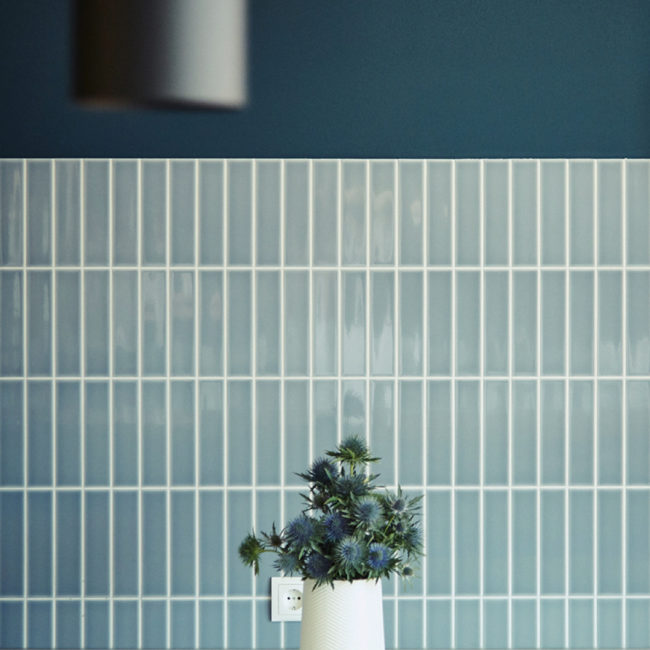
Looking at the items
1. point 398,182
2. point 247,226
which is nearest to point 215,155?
point 247,226

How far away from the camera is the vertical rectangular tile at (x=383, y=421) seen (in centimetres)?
218

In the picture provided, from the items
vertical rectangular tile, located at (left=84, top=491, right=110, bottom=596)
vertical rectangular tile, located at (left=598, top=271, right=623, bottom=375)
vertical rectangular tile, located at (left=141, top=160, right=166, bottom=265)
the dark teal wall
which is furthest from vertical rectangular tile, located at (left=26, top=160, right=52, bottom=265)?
vertical rectangular tile, located at (left=598, top=271, right=623, bottom=375)

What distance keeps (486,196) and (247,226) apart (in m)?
0.55

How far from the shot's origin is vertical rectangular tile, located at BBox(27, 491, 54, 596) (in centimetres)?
217

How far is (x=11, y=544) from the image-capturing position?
7.13 feet

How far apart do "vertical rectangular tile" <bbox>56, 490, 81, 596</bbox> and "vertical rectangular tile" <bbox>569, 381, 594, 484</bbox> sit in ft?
3.73

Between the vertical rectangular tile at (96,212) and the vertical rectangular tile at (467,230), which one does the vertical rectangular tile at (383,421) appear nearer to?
the vertical rectangular tile at (467,230)

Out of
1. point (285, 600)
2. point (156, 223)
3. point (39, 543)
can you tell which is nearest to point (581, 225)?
point (156, 223)

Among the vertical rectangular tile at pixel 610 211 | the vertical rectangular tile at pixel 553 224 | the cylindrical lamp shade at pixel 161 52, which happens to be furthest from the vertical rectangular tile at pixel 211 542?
Answer: the cylindrical lamp shade at pixel 161 52

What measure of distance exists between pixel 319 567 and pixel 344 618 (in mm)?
85

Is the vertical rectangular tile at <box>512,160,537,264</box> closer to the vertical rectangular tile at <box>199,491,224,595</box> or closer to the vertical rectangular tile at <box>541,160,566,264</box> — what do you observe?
the vertical rectangular tile at <box>541,160,566,264</box>

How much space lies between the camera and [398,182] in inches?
86.0

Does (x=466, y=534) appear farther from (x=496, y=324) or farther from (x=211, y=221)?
(x=211, y=221)

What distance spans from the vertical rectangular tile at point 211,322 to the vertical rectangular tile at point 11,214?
16.7 inches
